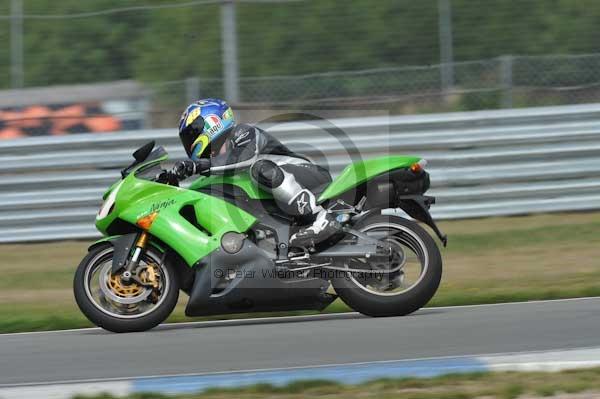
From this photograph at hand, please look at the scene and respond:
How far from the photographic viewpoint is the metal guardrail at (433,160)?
1112 cm

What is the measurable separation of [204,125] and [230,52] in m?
4.25

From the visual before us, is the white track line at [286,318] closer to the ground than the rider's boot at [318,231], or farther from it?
closer to the ground

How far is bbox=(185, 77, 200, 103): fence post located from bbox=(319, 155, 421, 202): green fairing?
4388 millimetres

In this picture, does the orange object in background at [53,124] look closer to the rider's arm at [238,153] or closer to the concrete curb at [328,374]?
the rider's arm at [238,153]

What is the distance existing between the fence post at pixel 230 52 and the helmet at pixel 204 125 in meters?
4.03

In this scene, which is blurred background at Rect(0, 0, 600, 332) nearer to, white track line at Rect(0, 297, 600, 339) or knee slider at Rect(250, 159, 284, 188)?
white track line at Rect(0, 297, 600, 339)

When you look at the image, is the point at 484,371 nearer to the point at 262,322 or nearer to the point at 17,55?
the point at 262,322

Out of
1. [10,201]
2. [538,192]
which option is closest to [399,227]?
[538,192]

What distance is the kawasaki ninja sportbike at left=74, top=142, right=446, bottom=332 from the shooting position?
691 cm

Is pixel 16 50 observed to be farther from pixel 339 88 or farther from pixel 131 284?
pixel 131 284

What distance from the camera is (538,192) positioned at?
1123 cm

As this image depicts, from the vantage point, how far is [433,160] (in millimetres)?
11195

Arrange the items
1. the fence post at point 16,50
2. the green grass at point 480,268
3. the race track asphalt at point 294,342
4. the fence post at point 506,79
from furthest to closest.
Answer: the fence post at point 16,50 → the fence post at point 506,79 → the green grass at point 480,268 → the race track asphalt at point 294,342

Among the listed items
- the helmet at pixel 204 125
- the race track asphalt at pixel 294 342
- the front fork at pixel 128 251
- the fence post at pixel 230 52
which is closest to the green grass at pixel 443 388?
the race track asphalt at pixel 294 342
